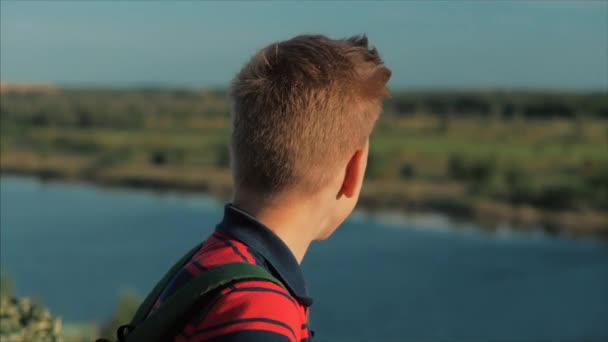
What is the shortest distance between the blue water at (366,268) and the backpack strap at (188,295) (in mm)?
3381

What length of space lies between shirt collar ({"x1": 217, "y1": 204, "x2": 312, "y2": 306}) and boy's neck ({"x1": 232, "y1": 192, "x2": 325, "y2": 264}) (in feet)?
0.04

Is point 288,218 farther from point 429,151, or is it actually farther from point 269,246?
point 429,151

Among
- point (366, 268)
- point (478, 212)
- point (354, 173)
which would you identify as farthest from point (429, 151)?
point (354, 173)

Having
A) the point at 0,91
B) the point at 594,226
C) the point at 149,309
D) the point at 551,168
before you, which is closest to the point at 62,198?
the point at 0,91

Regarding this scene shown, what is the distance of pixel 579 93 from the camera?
19.5 m

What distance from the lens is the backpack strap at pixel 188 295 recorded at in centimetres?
69

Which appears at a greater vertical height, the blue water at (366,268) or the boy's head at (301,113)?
the boy's head at (301,113)

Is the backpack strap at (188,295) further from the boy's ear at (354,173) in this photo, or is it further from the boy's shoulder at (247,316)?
the boy's ear at (354,173)

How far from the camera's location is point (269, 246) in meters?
0.76

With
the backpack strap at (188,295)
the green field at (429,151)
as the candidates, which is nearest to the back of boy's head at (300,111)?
the backpack strap at (188,295)

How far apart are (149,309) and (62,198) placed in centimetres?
907

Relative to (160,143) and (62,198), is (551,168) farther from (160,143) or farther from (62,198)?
(62,198)

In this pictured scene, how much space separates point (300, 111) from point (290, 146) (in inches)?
1.3

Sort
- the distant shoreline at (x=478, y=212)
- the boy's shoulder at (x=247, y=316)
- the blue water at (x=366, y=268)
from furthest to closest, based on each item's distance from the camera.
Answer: the distant shoreline at (x=478, y=212), the blue water at (x=366, y=268), the boy's shoulder at (x=247, y=316)
